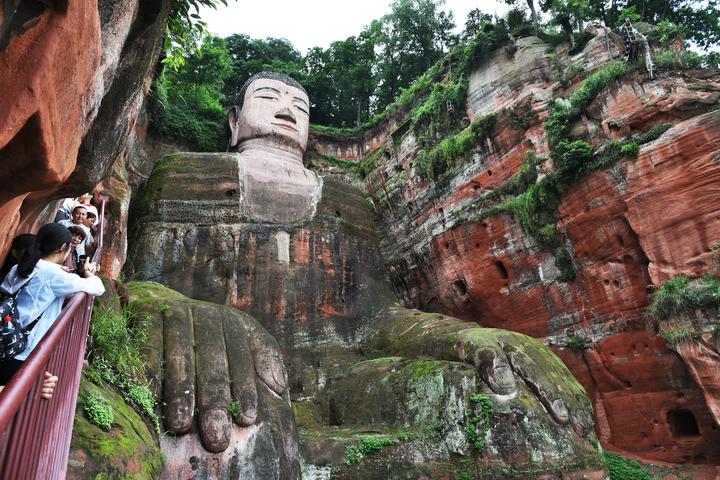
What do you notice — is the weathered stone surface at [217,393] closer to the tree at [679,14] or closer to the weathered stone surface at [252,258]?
the weathered stone surface at [252,258]

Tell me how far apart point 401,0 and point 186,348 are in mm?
23769

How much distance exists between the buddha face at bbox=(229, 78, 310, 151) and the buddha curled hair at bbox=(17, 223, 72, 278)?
34.9ft

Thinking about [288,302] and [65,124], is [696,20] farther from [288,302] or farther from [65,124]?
[65,124]

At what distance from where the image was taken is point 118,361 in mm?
Result: 5211

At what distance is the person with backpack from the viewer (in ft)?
8.20

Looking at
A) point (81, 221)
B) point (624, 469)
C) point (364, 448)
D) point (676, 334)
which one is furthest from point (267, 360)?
point (624, 469)

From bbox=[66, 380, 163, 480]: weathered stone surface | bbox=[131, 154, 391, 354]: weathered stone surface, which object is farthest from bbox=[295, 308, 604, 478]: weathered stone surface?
bbox=[66, 380, 163, 480]: weathered stone surface

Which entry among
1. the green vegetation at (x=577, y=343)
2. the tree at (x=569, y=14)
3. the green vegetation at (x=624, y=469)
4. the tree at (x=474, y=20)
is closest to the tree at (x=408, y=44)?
the tree at (x=474, y=20)

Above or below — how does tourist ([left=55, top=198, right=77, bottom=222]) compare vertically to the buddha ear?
below

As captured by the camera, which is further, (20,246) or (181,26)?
(181,26)

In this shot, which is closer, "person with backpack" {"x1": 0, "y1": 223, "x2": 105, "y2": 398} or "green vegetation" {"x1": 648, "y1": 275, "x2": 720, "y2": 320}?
"person with backpack" {"x1": 0, "y1": 223, "x2": 105, "y2": 398}

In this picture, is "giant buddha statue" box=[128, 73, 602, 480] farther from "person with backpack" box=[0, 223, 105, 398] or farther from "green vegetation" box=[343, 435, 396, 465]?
"person with backpack" box=[0, 223, 105, 398]

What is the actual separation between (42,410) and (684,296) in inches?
392

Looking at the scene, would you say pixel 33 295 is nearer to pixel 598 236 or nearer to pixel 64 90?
pixel 64 90
